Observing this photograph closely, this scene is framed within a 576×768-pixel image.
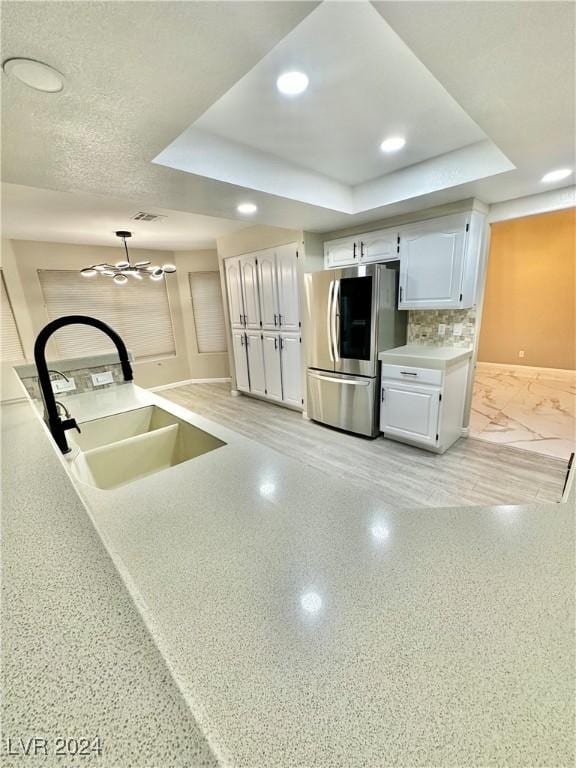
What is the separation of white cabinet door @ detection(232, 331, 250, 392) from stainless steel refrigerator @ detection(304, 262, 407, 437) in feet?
4.57

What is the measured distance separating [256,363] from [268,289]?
108 cm

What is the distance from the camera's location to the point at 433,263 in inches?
112

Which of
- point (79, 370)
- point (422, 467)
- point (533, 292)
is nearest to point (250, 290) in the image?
point (79, 370)

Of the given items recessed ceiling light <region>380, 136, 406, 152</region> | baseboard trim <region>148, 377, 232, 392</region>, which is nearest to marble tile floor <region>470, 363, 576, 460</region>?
recessed ceiling light <region>380, 136, 406, 152</region>

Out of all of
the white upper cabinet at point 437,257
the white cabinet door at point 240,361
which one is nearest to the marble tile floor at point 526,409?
the white upper cabinet at point 437,257

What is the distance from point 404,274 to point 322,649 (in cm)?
310

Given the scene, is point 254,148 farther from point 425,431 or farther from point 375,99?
point 425,431

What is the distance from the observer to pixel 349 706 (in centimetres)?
40

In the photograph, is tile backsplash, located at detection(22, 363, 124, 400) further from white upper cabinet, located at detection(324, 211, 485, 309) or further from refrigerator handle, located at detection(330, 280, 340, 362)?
white upper cabinet, located at detection(324, 211, 485, 309)

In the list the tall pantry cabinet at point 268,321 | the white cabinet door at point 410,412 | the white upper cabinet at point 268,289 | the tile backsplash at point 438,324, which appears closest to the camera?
the white cabinet door at point 410,412

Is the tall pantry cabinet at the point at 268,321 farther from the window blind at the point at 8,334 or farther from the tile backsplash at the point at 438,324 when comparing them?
the window blind at the point at 8,334

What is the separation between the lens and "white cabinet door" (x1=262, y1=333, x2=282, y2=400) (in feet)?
13.9

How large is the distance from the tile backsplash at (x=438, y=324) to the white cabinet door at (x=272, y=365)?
1661mm

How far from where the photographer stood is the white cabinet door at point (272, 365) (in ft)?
13.9
